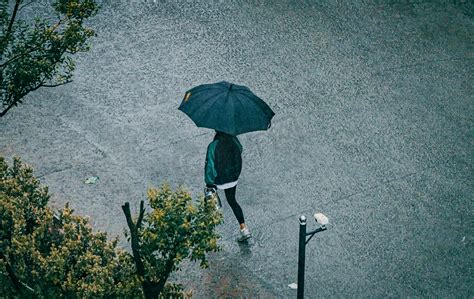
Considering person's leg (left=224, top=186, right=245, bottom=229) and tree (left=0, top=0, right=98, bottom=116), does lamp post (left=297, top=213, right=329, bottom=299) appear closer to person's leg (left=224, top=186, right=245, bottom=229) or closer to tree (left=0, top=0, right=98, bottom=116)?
person's leg (left=224, top=186, right=245, bottom=229)

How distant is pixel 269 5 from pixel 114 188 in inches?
216

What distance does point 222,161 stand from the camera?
8.70m

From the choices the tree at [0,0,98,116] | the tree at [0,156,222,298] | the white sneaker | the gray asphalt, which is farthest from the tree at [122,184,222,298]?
the white sneaker

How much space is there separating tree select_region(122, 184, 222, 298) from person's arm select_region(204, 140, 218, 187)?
1390 mm

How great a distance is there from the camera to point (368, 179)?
1023 cm

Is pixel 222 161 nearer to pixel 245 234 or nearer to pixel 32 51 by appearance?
pixel 245 234

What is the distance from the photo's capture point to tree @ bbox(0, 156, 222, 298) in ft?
22.9

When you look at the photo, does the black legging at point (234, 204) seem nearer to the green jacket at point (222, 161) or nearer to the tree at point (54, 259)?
the green jacket at point (222, 161)

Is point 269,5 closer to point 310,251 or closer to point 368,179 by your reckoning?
point 368,179

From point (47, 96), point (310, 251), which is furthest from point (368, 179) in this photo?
point (47, 96)

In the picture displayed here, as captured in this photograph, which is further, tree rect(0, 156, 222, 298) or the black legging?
the black legging

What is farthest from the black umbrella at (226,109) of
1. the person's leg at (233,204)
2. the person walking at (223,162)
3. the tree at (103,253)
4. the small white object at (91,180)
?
the small white object at (91,180)

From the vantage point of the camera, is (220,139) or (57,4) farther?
(220,139)

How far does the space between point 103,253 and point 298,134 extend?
4.52 meters
